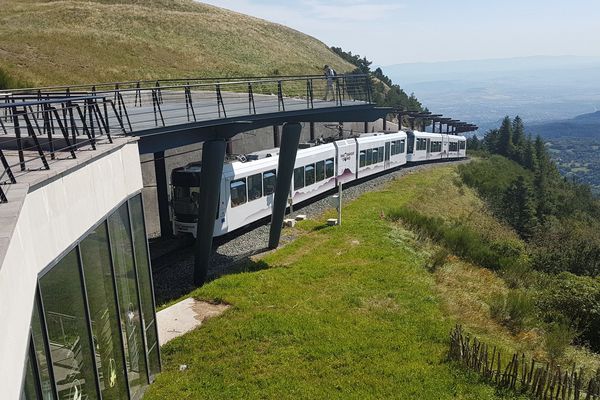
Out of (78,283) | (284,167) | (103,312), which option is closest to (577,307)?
(284,167)

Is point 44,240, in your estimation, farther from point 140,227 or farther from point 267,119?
point 267,119

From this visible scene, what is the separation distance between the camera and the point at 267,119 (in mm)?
18594

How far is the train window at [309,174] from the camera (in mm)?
27156

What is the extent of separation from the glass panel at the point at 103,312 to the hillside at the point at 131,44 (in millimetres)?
30812

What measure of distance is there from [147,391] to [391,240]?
43.4ft

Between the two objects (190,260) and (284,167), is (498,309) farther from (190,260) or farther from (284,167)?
(190,260)

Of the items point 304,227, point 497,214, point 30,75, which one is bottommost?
point 497,214

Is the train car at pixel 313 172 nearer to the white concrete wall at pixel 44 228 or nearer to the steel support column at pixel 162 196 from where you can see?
the steel support column at pixel 162 196

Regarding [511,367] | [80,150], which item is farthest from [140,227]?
[511,367]

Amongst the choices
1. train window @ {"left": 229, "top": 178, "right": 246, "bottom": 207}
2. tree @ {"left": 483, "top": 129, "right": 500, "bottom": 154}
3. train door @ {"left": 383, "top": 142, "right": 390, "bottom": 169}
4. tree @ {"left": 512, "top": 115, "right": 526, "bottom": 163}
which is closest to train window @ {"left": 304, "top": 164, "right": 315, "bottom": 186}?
train window @ {"left": 229, "top": 178, "right": 246, "bottom": 207}

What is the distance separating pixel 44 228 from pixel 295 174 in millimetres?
20609

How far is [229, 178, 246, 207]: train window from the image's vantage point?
21.0 meters

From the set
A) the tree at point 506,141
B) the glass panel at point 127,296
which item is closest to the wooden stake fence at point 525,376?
the glass panel at point 127,296

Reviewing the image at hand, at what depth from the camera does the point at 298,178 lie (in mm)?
26484
